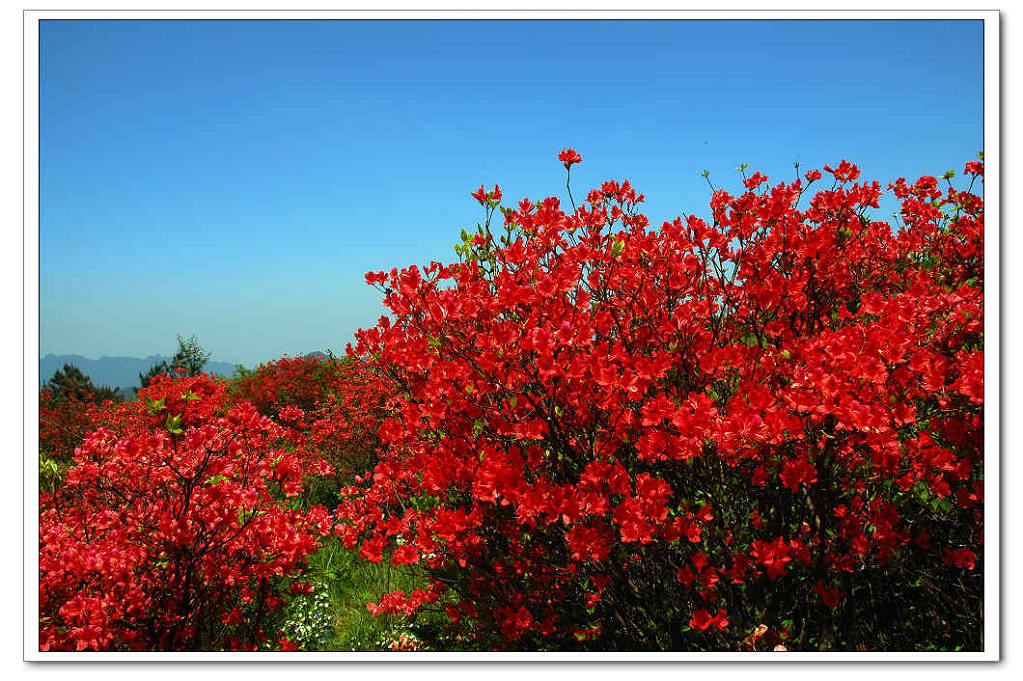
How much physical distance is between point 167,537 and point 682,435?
1.77 m

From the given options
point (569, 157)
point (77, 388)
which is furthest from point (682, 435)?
point (77, 388)

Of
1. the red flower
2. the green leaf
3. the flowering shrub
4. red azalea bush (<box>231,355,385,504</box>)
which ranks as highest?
the red flower

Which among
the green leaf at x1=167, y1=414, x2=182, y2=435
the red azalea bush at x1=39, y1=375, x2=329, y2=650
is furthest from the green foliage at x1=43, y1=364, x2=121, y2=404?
the green leaf at x1=167, y1=414, x2=182, y2=435

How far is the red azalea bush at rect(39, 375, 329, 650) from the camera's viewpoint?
7.14 ft

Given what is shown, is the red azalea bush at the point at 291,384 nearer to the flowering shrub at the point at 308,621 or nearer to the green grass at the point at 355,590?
the green grass at the point at 355,590

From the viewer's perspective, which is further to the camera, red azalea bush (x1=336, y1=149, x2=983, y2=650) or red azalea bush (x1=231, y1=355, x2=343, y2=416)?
Answer: red azalea bush (x1=231, y1=355, x2=343, y2=416)

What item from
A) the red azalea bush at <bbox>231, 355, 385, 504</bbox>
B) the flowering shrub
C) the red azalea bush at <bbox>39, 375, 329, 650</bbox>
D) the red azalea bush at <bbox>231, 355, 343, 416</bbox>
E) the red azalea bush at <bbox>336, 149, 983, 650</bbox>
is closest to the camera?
the red azalea bush at <bbox>336, 149, 983, 650</bbox>

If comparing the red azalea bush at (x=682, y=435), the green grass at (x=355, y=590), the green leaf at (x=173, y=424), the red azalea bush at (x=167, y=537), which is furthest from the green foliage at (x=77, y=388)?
the red azalea bush at (x=682, y=435)

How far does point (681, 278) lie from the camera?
227cm

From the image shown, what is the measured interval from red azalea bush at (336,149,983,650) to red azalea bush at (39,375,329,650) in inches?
18.0

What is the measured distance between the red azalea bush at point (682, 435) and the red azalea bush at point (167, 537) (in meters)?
0.46

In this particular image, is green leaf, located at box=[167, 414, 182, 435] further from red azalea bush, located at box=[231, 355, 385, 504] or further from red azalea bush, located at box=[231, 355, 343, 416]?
red azalea bush, located at box=[231, 355, 343, 416]
